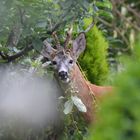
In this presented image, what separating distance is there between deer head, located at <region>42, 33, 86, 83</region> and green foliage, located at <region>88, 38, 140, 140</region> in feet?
14.3

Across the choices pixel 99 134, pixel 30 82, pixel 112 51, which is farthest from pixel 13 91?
pixel 112 51

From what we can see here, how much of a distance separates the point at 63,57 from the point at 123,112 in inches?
190

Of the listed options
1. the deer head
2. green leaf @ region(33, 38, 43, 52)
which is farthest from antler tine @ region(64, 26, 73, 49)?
green leaf @ region(33, 38, 43, 52)

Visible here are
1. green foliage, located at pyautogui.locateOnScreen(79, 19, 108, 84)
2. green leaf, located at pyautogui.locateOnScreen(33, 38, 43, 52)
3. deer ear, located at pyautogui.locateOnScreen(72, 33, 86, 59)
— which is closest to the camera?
green leaf, located at pyautogui.locateOnScreen(33, 38, 43, 52)

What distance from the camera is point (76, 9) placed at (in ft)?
18.1

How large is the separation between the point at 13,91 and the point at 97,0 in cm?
129

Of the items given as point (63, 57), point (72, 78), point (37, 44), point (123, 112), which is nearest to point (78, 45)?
point (63, 57)

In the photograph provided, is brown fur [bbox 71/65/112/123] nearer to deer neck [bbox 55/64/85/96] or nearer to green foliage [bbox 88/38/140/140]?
deer neck [bbox 55/64/85/96]

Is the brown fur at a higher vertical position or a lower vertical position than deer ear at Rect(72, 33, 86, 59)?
lower

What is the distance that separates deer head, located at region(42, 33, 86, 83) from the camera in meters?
6.85

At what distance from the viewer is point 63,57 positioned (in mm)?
7133

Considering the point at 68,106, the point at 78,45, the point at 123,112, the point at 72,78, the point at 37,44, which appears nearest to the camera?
the point at 123,112

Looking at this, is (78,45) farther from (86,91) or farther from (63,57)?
(86,91)

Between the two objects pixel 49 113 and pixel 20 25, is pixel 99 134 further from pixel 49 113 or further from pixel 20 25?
pixel 49 113
